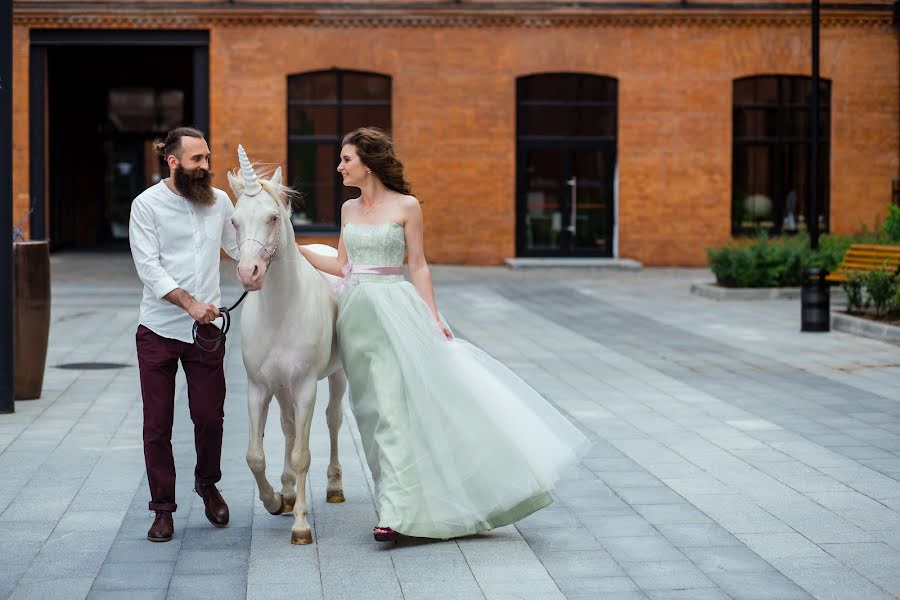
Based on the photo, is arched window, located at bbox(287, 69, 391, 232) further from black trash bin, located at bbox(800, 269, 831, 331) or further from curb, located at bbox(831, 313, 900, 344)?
black trash bin, located at bbox(800, 269, 831, 331)

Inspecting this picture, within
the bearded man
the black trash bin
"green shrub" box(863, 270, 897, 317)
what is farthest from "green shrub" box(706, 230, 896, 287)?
the bearded man

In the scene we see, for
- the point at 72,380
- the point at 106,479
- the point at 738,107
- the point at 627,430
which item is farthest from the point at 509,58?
the point at 106,479

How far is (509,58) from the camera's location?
29.2 metres

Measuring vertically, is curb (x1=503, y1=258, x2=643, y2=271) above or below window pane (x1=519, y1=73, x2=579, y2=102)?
below

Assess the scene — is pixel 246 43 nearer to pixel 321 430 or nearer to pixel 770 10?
pixel 770 10

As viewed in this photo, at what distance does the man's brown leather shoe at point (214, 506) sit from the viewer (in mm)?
7219

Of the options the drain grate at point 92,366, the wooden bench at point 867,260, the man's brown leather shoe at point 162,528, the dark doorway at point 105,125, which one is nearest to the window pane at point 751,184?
the wooden bench at point 867,260

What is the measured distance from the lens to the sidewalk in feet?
20.3

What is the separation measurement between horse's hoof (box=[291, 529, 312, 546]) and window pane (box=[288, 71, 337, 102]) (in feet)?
75.8

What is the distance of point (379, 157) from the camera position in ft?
23.6

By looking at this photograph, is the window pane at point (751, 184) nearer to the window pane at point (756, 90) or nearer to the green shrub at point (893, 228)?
the window pane at point (756, 90)

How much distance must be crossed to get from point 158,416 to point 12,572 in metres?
1.09

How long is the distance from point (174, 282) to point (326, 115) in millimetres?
22833

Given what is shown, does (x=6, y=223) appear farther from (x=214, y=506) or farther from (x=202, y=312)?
(x=202, y=312)
